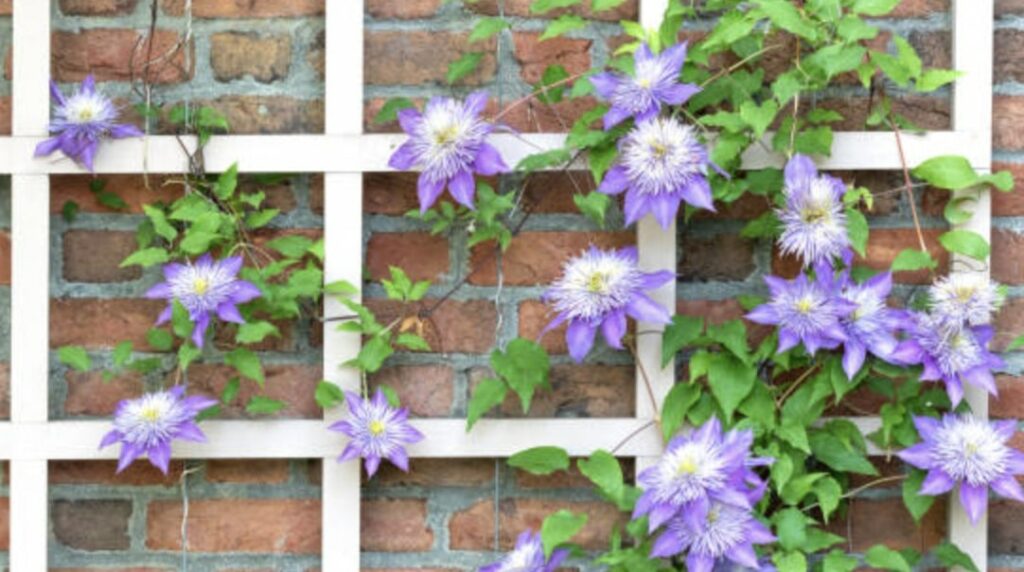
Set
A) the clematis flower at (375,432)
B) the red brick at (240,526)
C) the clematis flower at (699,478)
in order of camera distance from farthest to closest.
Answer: the red brick at (240,526) < the clematis flower at (375,432) < the clematis flower at (699,478)

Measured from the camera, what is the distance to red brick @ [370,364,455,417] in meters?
1.56

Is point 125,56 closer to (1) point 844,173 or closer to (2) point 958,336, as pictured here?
(1) point 844,173

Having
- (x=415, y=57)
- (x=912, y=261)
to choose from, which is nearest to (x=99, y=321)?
(x=415, y=57)

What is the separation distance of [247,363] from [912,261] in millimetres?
804

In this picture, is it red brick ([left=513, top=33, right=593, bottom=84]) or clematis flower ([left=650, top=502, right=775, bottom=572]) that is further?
red brick ([left=513, top=33, right=593, bottom=84])

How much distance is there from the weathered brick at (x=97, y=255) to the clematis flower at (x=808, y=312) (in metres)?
0.77

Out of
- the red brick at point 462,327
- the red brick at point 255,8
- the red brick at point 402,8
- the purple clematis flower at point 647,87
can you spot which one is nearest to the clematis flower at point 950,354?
the purple clematis flower at point 647,87

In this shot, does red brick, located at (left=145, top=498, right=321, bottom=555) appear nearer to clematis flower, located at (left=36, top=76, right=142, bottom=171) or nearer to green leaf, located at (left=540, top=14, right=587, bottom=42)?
clematis flower, located at (left=36, top=76, right=142, bottom=171)

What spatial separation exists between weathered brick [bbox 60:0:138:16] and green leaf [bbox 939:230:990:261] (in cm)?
104

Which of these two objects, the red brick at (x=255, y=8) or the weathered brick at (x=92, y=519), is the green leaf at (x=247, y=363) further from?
the red brick at (x=255, y=8)

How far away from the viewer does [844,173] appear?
5.03 ft

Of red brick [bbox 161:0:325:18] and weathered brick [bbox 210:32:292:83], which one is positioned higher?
red brick [bbox 161:0:325:18]

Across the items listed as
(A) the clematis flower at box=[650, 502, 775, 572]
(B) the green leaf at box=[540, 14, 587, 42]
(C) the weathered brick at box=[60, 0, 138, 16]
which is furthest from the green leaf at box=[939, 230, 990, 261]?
(C) the weathered brick at box=[60, 0, 138, 16]

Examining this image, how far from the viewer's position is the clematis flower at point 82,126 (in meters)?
1.50
